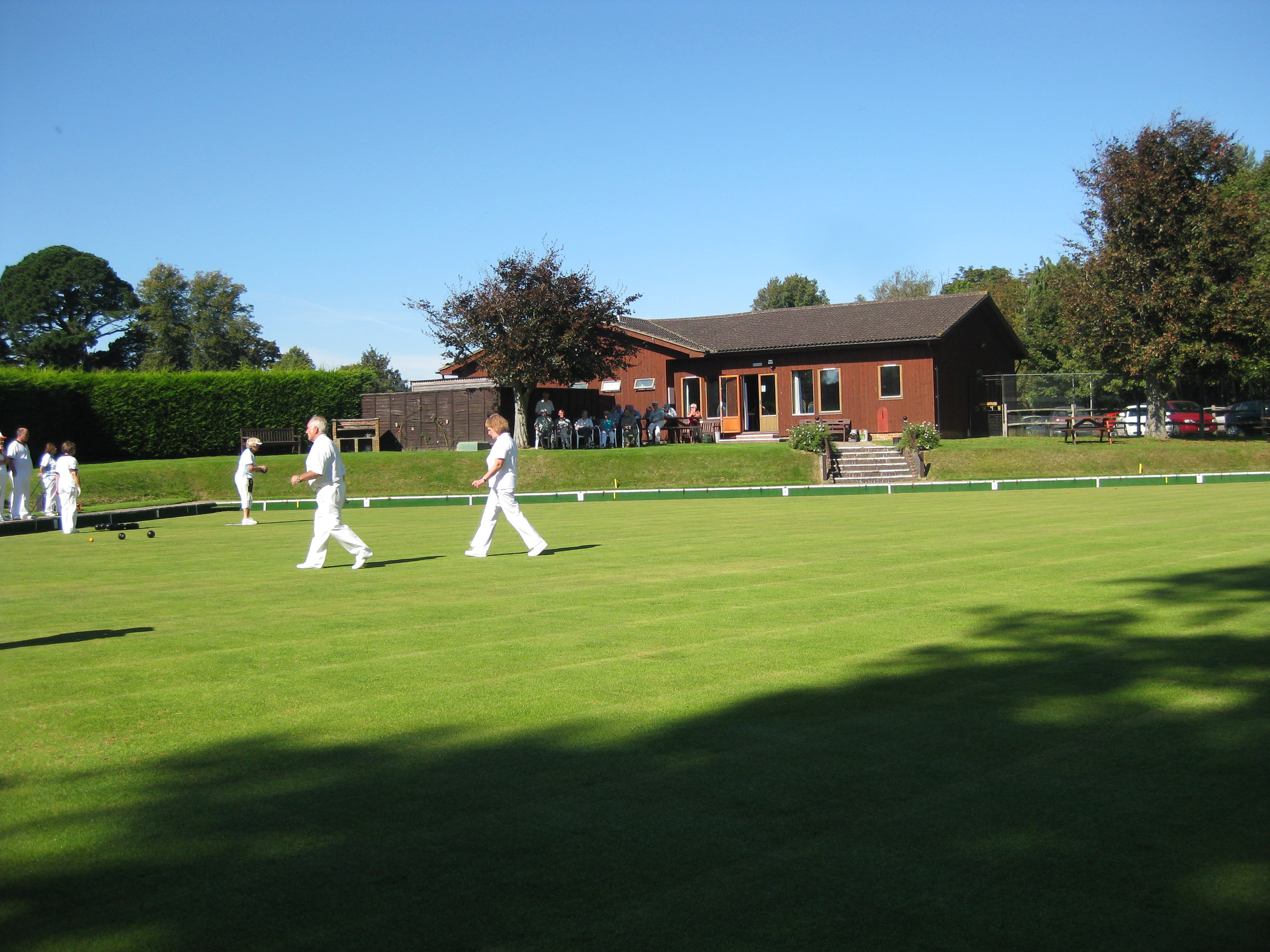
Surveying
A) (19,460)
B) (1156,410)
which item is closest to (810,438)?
(1156,410)

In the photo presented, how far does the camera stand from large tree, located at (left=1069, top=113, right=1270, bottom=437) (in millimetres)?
29469

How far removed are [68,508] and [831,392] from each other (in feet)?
80.0

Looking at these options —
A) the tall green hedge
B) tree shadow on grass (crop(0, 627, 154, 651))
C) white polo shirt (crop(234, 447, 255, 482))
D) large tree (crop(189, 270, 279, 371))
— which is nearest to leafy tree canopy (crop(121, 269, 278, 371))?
large tree (crop(189, 270, 279, 371))

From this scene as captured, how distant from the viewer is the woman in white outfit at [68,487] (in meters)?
18.0

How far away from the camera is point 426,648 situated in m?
6.66

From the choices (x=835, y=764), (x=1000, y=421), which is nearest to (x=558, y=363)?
(x=1000, y=421)

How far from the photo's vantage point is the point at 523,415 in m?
32.5

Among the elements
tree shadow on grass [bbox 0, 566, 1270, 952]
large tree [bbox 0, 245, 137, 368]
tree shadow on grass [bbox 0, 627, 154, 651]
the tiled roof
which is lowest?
tree shadow on grass [bbox 0, 566, 1270, 952]

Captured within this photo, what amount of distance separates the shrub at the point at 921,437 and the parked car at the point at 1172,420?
Answer: 7.09m

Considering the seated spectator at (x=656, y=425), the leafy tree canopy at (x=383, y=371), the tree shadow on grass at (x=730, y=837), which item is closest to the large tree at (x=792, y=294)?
the leafy tree canopy at (x=383, y=371)

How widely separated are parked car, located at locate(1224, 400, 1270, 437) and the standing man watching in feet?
101

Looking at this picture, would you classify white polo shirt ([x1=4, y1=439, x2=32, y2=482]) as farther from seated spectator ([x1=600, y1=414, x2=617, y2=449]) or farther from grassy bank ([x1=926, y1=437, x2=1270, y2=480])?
grassy bank ([x1=926, y1=437, x2=1270, y2=480])

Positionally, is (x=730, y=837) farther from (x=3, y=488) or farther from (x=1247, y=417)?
(x=1247, y=417)

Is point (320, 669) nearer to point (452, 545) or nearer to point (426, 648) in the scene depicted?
point (426, 648)
